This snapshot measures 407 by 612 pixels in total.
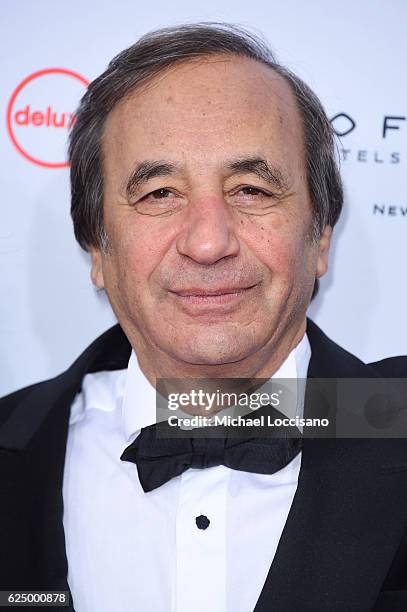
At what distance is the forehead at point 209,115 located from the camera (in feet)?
5.23

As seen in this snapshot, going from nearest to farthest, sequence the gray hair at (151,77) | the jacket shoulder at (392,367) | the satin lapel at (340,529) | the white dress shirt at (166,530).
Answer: the satin lapel at (340,529)
the white dress shirt at (166,530)
the gray hair at (151,77)
the jacket shoulder at (392,367)

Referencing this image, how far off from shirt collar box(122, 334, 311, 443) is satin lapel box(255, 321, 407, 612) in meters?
0.20

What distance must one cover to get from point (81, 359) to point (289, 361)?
52 centimetres

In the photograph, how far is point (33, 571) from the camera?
1584mm

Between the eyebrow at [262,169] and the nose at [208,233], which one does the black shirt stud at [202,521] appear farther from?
the eyebrow at [262,169]

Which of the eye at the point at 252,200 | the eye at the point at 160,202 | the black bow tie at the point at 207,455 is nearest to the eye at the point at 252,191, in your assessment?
the eye at the point at 252,200

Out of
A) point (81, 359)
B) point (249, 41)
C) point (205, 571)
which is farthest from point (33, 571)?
point (249, 41)

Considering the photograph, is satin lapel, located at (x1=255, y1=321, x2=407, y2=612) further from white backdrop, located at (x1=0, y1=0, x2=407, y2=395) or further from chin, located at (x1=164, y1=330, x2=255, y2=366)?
white backdrop, located at (x1=0, y1=0, x2=407, y2=395)

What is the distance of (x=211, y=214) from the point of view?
5.02ft

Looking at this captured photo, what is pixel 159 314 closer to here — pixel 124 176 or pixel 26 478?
pixel 124 176

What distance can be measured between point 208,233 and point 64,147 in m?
0.72

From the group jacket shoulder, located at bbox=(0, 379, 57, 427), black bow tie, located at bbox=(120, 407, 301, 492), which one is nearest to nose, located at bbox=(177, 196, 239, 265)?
black bow tie, located at bbox=(120, 407, 301, 492)

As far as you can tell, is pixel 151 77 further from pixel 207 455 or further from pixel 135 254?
pixel 207 455

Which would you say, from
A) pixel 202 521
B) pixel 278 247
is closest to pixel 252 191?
pixel 278 247
